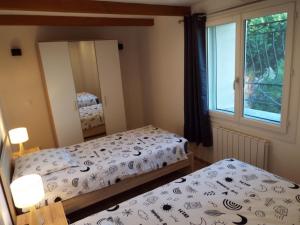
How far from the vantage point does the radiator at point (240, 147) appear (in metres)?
2.58

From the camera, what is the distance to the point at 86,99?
3.98m

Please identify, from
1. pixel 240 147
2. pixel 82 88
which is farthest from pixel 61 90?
pixel 240 147

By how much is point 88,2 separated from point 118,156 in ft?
5.85

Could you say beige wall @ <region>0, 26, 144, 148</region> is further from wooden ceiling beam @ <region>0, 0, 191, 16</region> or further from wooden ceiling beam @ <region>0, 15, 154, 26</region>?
wooden ceiling beam @ <region>0, 0, 191, 16</region>

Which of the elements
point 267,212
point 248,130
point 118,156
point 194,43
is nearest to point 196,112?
point 248,130

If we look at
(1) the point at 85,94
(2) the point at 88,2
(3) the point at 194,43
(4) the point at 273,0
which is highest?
(2) the point at 88,2

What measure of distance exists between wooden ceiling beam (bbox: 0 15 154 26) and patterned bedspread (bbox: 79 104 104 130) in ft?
4.67

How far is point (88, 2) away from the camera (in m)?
2.42

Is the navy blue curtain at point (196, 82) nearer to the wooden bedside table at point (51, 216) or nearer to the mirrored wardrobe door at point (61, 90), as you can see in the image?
the mirrored wardrobe door at point (61, 90)

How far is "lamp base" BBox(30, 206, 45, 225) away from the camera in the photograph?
1.76m

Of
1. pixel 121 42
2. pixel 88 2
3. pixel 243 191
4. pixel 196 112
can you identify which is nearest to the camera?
pixel 243 191

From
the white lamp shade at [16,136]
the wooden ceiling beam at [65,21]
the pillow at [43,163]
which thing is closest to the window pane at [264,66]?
the wooden ceiling beam at [65,21]

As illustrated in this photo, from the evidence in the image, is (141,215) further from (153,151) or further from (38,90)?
(38,90)

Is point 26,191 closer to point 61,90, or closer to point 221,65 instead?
point 61,90
